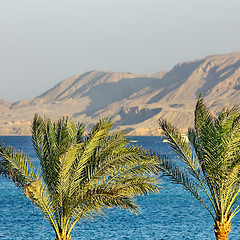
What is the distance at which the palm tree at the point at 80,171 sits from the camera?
1291 centimetres

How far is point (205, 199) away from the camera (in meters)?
40.5

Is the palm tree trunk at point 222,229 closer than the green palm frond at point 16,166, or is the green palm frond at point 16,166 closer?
the green palm frond at point 16,166

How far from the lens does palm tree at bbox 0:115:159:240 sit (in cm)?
1291

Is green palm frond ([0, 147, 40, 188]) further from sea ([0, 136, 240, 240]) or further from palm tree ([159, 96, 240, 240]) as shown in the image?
sea ([0, 136, 240, 240])

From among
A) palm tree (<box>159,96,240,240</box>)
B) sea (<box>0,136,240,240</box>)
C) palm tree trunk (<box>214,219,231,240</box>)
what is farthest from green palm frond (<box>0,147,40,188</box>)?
sea (<box>0,136,240,240</box>)

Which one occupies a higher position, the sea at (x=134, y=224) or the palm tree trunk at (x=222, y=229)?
the palm tree trunk at (x=222, y=229)

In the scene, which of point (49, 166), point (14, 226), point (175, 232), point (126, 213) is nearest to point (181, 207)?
point (126, 213)

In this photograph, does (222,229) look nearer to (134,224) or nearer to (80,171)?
(80,171)

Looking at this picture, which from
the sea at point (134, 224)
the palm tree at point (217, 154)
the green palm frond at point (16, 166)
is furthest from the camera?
the sea at point (134, 224)

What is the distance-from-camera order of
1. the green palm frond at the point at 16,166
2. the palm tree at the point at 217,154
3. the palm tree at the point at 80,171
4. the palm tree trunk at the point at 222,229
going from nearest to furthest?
the palm tree at the point at 80,171, the green palm frond at the point at 16,166, the palm tree at the point at 217,154, the palm tree trunk at the point at 222,229

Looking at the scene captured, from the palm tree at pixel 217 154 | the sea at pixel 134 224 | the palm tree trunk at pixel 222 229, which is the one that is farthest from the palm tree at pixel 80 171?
the sea at pixel 134 224

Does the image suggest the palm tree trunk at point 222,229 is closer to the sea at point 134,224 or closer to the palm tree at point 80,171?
the palm tree at point 80,171

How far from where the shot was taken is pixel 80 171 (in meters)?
13.4

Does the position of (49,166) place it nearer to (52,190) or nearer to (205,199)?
(52,190)
